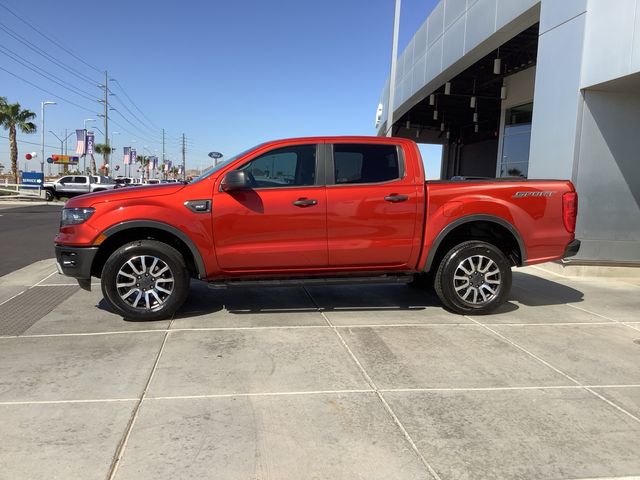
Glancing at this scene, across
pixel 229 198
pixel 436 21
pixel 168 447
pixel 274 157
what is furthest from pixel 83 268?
pixel 436 21

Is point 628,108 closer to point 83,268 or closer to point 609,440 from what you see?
point 609,440

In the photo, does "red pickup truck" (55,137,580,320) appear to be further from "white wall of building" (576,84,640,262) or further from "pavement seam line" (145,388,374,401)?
"white wall of building" (576,84,640,262)

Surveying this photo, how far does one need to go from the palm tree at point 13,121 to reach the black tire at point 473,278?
51.7 metres

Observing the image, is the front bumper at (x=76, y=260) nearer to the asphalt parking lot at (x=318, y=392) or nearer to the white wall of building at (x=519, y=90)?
the asphalt parking lot at (x=318, y=392)

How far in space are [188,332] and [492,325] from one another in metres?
3.26

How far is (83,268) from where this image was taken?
536 centimetres

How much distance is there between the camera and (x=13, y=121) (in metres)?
49.0

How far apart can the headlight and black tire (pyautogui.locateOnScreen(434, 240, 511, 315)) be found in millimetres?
3864

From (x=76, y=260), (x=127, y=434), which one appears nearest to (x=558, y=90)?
(x=76, y=260)

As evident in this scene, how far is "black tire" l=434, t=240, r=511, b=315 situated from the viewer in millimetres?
5863

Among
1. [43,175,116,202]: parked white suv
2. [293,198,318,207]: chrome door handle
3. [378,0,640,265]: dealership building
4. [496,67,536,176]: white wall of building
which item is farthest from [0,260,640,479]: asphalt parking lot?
[43,175,116,202]: parked white suv

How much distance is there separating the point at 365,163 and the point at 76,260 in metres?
3.24

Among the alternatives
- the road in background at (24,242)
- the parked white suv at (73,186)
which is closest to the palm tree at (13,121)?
the parked white suv at (73,186)

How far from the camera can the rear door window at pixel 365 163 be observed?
5707mm
